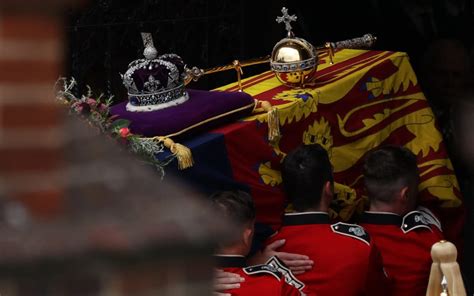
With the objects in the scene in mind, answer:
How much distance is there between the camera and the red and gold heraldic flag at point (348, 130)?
4828 mm

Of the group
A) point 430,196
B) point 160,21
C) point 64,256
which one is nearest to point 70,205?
point 64,256

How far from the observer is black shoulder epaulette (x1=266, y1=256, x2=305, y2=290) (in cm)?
451

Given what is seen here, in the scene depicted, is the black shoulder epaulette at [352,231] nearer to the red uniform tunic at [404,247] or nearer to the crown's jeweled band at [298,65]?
the red uniform tunic at [404,247]

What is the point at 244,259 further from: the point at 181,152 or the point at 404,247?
Result: the point at 404,247

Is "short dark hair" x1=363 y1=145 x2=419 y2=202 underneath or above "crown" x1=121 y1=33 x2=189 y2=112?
underneath

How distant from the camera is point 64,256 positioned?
61.7 inches

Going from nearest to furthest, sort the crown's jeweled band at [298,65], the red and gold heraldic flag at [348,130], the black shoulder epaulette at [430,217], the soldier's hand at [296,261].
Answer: the soldier's hand at [296,261]
the red and gold heraldic flag at [348,130]
the black shoulder epaulette at [430,217]
the crown's jeweled band at [298,65]

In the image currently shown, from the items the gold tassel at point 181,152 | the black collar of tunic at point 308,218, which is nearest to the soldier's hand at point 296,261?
the black collar of tunic at point 308,218

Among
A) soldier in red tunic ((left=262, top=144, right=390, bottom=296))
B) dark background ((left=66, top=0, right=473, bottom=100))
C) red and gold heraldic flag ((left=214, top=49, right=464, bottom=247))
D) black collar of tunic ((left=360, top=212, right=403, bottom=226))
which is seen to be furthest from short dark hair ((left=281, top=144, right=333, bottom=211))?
dark background ((left=66, top=0, right=473, bottom=100))

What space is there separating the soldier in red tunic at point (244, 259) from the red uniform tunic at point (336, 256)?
241 millimetres

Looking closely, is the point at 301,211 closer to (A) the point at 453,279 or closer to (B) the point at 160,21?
(A) the point at 453,279

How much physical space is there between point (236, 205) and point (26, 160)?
2.68 metres

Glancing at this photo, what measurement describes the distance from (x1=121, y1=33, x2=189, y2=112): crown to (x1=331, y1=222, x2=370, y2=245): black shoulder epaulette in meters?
0.83

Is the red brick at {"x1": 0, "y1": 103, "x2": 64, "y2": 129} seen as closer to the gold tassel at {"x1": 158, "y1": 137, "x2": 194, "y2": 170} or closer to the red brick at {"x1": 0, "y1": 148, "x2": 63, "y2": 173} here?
the red brick at {"x1": 0, "y1": 148, "x2": 63, "y2": 173}
